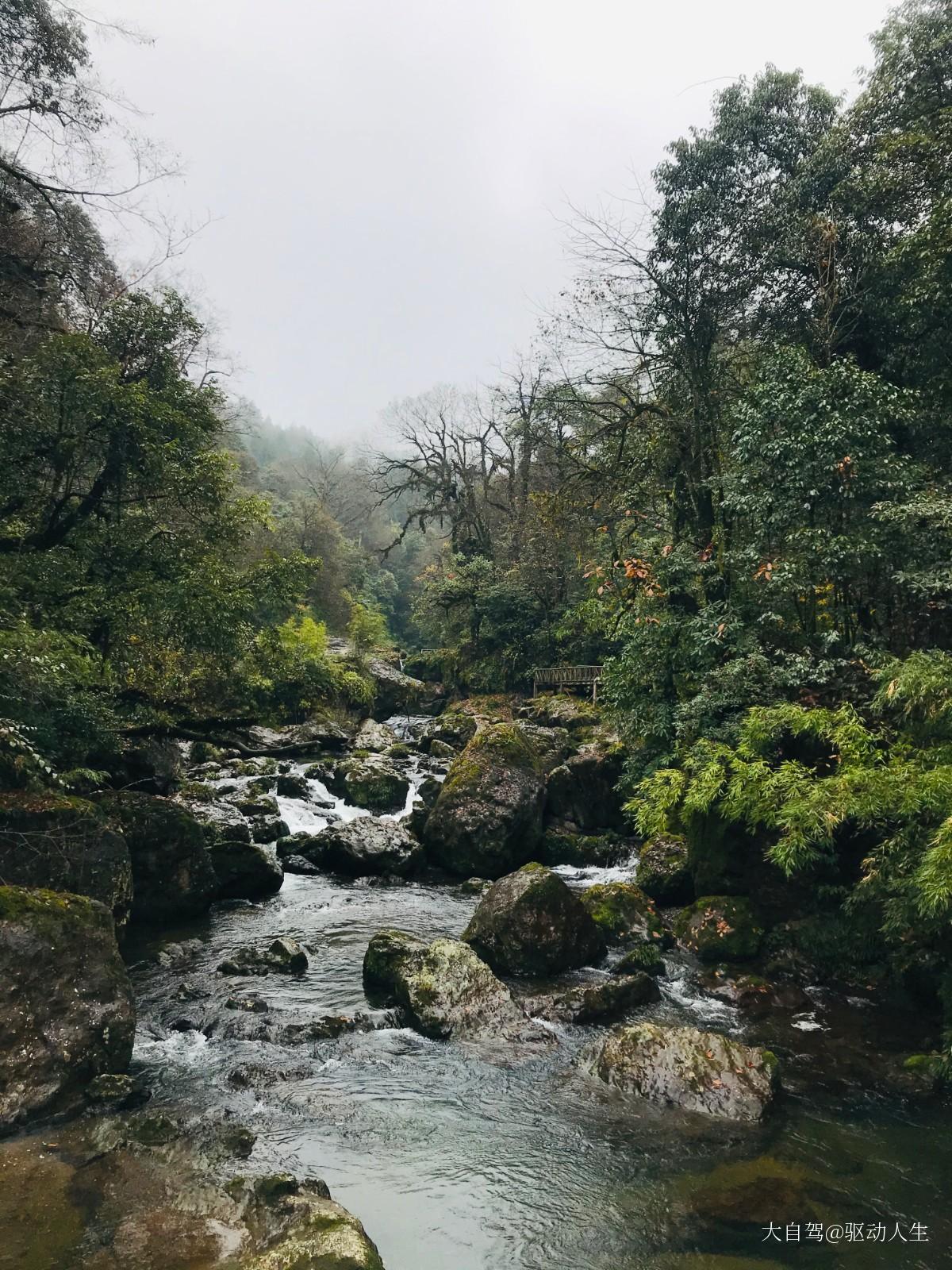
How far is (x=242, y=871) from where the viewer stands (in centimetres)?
1141

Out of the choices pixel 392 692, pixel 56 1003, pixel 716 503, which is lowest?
pixel 56 1003

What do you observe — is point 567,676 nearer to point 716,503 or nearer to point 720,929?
point 716,503

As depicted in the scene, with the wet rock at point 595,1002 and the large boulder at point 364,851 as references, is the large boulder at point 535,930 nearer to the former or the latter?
the wet rock at point 595,1002

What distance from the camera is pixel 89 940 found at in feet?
20.1

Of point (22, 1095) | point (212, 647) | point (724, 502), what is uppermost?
point (724, 502)

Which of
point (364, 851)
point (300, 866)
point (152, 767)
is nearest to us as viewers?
point (364, 851)

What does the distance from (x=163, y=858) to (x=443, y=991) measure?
190 inches

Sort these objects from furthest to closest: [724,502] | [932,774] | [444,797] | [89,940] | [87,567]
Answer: [444,797] → [724,502] → [87,567] → [932,774] → [89,940]

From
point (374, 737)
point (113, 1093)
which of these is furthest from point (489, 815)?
point (374, 737)

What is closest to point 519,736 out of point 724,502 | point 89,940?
point 724,502

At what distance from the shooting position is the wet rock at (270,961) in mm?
8664

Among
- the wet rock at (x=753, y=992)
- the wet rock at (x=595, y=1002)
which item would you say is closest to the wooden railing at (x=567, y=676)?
the wet rock at (x=753, y=992)

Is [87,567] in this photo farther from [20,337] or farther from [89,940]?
[89,940]

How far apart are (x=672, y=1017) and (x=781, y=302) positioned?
12.8 metres
